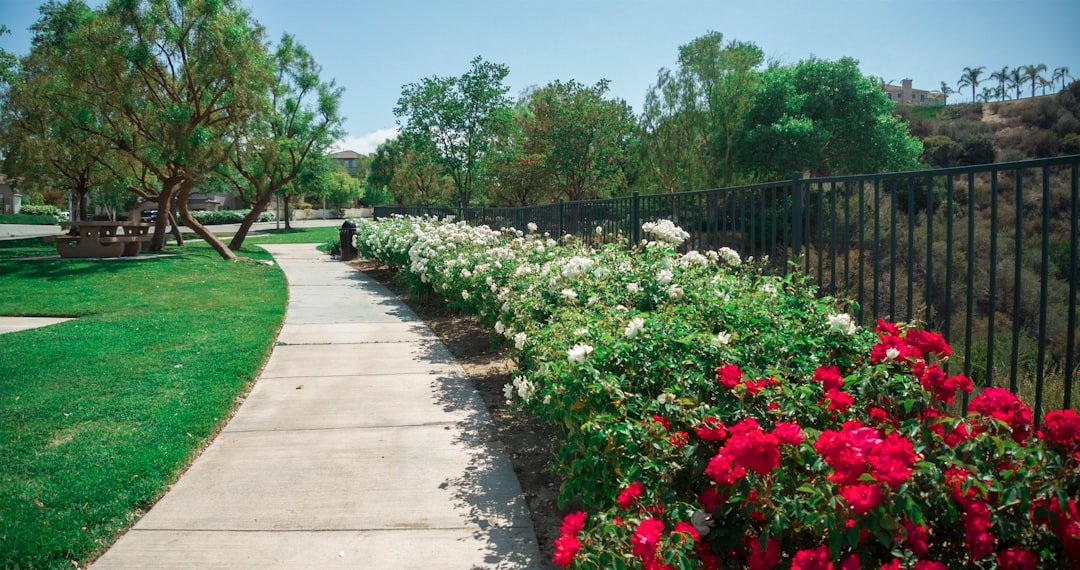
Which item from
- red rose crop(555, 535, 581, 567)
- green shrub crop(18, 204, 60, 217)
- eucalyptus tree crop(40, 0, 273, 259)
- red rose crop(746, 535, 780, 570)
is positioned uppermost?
eucalyptus tree crop(40, 0, 273, 259)

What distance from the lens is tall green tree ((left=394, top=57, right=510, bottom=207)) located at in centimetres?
2695

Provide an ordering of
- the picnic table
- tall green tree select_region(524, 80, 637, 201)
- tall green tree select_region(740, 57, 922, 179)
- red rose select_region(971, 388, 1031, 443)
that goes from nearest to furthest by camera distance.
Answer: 1. red rose select_region(971, 388, 1031, 443)
2. the picnic table
3. tall green tree select_region(524, 80, 637, 201)
4. tall green tree select_region(740, 57, 922, 179)

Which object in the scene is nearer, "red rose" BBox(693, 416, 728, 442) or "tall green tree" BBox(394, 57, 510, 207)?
"red rose" BBox(693, 416, 728, 442)

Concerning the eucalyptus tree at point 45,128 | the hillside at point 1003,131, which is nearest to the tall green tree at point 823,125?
the hillside at point 1003,131

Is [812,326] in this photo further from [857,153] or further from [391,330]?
[857,153]

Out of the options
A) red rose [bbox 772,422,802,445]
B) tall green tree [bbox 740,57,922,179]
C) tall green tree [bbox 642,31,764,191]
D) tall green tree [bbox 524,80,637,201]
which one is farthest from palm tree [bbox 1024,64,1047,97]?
red rose [bbox 772,422,802,445]

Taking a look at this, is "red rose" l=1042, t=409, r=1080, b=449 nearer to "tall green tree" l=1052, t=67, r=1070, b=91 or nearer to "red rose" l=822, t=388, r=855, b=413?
"red rose" l=822, t=388, r=855, b=413

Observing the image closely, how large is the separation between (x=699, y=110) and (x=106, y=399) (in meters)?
30.0

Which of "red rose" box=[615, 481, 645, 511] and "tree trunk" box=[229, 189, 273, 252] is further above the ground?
"tree trunk" box=[229, 189, 273, 252]

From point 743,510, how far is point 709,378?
0.97 meters

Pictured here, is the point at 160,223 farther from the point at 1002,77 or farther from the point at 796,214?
the point at 1002,77

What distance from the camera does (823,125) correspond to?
32.6 m

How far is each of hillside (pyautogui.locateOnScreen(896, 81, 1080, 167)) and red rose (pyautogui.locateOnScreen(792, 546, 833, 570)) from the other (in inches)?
1709

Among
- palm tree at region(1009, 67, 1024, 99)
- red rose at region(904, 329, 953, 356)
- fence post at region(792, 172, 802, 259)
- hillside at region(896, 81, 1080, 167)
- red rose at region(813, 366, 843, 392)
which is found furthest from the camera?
palm tree at region(1009, 67, 1024, 99)
